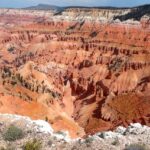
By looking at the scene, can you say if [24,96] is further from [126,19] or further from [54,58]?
[126,19]

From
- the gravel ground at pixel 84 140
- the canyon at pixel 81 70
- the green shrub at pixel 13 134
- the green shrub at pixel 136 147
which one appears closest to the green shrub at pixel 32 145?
the gravel ground at pixel 84 140

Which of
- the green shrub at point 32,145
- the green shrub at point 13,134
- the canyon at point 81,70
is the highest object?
the green shrub at point 32,145

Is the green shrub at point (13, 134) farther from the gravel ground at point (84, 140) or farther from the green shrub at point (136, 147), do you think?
the green shrub at point (136, 147)

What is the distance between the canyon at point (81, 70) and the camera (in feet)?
191

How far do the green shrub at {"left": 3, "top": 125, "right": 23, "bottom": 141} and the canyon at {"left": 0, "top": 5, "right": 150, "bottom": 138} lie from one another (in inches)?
908

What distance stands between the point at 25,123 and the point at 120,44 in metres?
87.2

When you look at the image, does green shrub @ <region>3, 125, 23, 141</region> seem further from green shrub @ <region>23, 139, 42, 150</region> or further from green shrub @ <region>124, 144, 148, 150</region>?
green shrub @ <region>124, 144, 148, 150</region>

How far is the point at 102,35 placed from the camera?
118875mm

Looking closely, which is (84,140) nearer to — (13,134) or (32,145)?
(32,145)

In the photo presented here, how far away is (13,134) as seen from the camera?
21.6 meters

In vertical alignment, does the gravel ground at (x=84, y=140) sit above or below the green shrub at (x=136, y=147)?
below

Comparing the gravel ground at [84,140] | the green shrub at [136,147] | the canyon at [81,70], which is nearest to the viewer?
the green shrub at [136,147]

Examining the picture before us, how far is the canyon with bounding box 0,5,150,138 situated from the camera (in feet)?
191

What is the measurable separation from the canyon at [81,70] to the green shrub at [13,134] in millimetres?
23052
